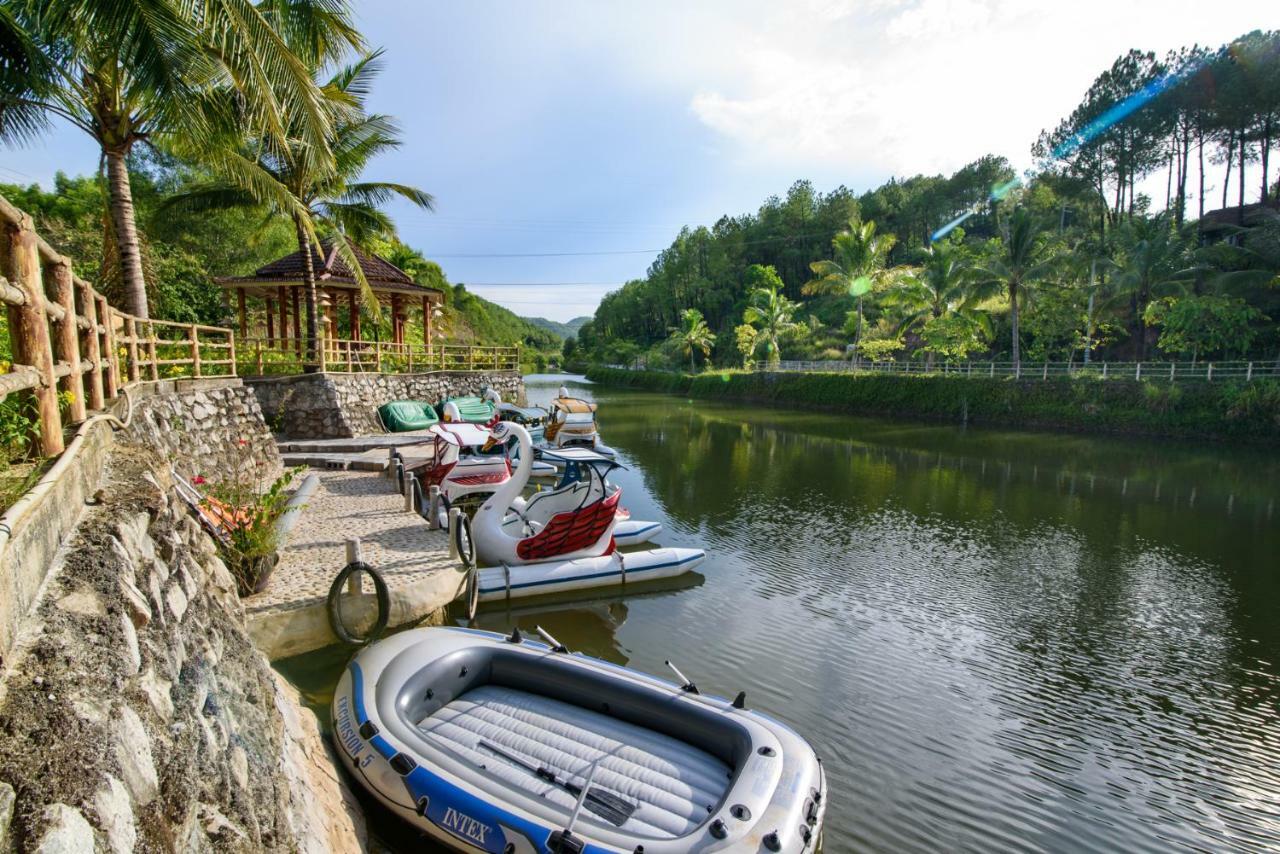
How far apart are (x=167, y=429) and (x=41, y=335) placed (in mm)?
5847

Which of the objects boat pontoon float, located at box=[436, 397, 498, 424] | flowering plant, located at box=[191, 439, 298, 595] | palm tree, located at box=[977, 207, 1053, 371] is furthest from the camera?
palm tree, located at box=[977, 207, 1053, 371]

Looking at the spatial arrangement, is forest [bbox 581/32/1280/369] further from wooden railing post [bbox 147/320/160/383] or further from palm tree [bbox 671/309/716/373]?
wooden railing post [bbox 147/320/160/383]

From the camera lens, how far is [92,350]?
5.66 m

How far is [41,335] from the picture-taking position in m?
3.85

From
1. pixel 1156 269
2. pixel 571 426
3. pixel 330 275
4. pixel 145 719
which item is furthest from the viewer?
pixel 1156 269

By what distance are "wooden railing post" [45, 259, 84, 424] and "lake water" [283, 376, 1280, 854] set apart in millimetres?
2954

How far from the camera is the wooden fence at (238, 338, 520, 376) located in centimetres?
Result: 1550

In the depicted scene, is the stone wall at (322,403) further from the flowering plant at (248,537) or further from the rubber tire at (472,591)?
the rubber tire at (472,591)

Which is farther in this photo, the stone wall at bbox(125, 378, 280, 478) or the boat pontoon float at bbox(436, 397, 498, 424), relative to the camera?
the boat pontoon float at bbox(436, 397, 498, 424)

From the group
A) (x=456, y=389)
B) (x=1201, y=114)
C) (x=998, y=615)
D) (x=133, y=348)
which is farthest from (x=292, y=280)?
(x=1201, y=114)

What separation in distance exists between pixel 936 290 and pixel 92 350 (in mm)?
33575

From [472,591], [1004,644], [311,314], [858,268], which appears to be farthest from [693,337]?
[472,591]

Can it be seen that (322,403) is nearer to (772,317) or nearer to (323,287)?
(323,287)

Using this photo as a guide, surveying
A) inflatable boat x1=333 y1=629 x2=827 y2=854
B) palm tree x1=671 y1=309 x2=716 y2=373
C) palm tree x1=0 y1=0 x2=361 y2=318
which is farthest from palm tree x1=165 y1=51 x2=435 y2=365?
palm tree x1=671 y1=309 x2=716 y2=373
